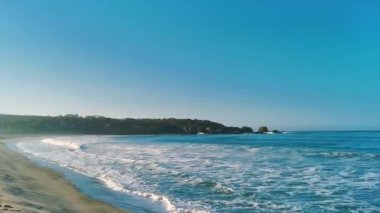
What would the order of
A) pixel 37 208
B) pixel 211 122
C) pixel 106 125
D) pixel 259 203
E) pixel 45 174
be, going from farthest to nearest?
pixel 211 122, pixel 106 125, pixel 45 174, pixel 259 203, pixel 37 208

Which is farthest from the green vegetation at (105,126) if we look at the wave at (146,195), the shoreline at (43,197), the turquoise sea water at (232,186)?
the shoreline at (43,197)

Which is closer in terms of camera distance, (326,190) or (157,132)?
(326,190)

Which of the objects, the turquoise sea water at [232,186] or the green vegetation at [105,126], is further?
the green vegetation at [105,126]

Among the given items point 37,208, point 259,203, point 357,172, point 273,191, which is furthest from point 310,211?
point 357,172

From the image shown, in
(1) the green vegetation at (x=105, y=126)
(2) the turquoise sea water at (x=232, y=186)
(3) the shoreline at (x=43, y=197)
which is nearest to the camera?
(3) the shoreline at (x=43, y=197)

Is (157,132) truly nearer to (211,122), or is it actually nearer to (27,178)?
(211,122)

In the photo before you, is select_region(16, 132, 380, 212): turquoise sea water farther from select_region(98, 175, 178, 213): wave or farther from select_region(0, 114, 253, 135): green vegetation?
select_region(0, 114, 253, 135): green vegetation

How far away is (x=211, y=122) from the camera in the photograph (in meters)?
178

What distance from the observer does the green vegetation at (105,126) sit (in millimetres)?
129512

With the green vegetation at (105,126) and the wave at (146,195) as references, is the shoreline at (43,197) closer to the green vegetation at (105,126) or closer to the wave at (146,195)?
the wave at (146,195)

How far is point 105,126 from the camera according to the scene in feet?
497

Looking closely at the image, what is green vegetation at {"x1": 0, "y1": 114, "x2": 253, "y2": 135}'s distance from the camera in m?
130

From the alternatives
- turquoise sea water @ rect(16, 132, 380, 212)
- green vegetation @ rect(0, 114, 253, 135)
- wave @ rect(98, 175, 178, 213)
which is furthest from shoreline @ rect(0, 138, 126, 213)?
green vegetation @ rect(0, 114, 253, 135)

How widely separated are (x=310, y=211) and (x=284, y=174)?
764 cm
